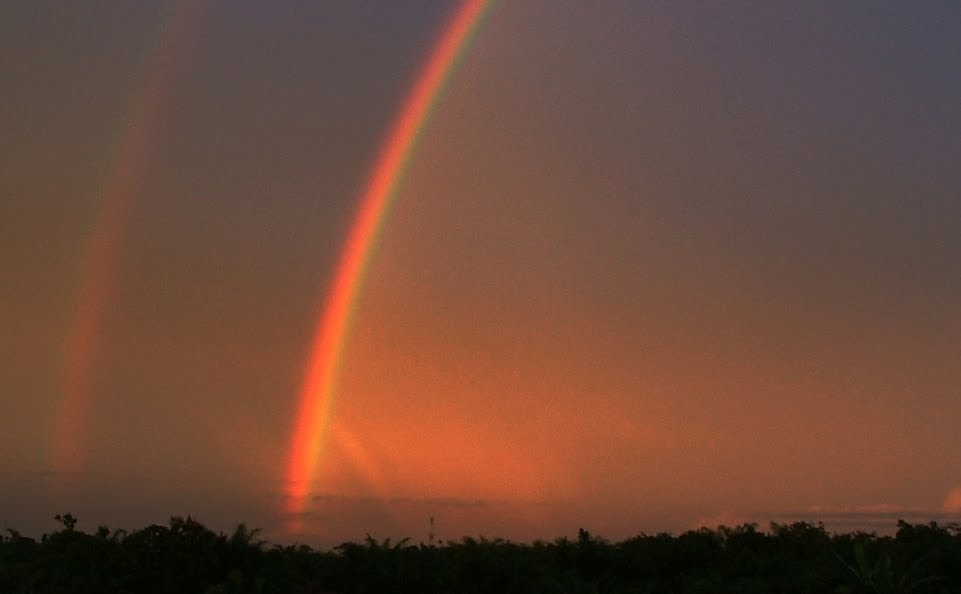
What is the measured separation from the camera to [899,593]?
55.8 feet

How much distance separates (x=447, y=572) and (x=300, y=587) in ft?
10.2

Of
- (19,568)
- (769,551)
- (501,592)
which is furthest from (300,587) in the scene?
(769,551)

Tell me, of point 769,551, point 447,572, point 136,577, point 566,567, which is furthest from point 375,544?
point 769,551

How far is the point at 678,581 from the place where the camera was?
23875 mm

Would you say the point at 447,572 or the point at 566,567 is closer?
the point at 447,572

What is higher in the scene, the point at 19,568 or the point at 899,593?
the point at 19,568

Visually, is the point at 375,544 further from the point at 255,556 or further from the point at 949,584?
the point at 949,584

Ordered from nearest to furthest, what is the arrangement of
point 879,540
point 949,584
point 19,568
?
point 949,584, point 19,568, point 879,540

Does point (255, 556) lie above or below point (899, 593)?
above

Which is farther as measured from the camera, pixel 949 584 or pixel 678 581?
pixel 678 581

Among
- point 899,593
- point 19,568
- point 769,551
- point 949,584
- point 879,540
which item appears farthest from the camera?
point 769,551

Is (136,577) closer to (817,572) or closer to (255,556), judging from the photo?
(255,556)

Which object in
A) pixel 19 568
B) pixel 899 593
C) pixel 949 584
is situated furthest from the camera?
pixel 19 568

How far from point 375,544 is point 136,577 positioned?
14.0 feet
